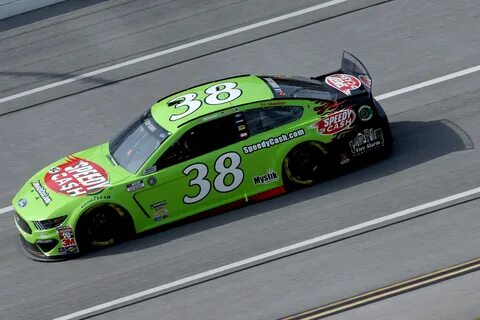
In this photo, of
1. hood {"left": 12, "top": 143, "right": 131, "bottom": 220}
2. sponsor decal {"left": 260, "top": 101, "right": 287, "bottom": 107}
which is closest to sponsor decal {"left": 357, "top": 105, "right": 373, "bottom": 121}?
sponsor decal {"left": 260, "top": 101, "right": 287, "bottom": 107}

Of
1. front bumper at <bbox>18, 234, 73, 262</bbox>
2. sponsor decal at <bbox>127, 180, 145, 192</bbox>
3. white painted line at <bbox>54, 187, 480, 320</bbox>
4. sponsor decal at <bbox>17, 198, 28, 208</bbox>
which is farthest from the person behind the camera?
sponsor decal at <bbox>17, 198, 28, 208</bbox>

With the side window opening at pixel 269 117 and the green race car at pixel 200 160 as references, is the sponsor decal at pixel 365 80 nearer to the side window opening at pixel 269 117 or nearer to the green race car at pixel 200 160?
the green race car at pixel 200 160

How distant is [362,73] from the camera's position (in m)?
15.0

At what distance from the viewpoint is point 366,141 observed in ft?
46.7

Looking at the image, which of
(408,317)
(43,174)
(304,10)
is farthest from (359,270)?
(304,10)

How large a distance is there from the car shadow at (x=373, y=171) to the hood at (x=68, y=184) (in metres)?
0.80

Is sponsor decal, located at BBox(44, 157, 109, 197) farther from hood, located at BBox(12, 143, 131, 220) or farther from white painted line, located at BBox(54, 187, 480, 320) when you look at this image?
white painted line, located at BBox(54, 187, 480, 320)

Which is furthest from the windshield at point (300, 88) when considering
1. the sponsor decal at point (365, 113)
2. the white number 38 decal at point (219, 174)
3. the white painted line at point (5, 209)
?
the white painted line at point (5, 209)

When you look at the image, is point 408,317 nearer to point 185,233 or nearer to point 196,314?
point 196,314

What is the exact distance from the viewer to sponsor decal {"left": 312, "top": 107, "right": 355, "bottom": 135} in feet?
46.0

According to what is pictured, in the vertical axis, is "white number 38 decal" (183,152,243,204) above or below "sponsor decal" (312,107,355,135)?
below

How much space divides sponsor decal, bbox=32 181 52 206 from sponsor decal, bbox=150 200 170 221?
136cm

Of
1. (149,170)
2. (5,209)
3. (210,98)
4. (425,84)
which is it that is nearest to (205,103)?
(210,98)

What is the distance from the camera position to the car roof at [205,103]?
1375cm
